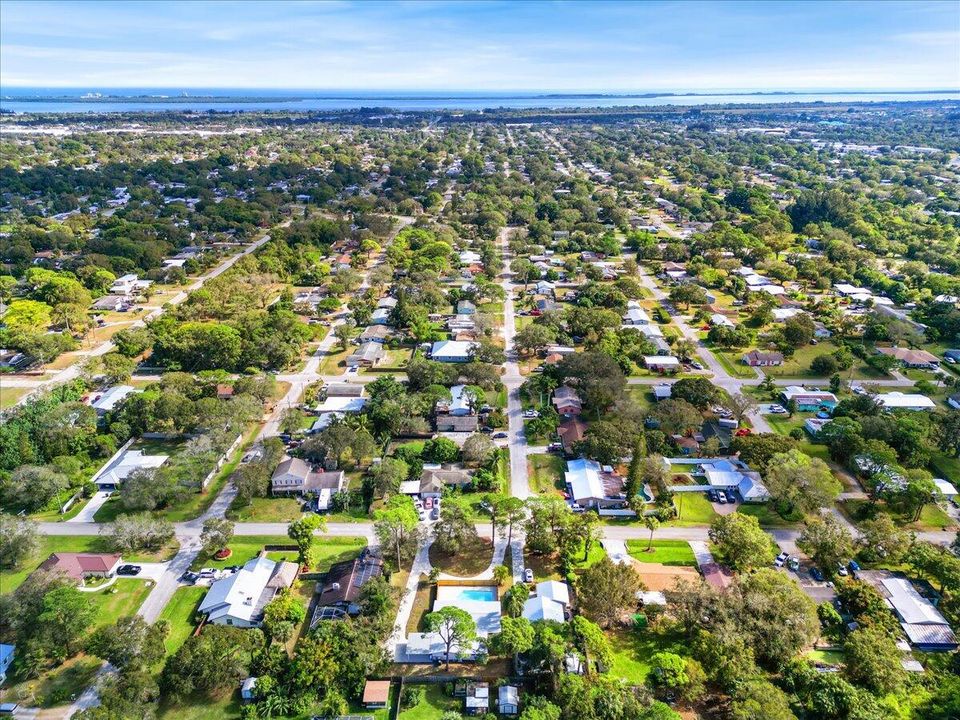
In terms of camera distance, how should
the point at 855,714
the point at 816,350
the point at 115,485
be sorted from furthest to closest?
the point at 816,350
the point at 115,485
the point at 855,714

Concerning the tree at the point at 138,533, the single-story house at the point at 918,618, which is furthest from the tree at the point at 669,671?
the tree at the point at 138,533

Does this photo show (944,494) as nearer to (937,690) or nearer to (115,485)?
(937,690)

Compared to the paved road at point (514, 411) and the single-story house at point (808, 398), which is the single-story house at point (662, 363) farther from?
the paved road at point (514, 411)

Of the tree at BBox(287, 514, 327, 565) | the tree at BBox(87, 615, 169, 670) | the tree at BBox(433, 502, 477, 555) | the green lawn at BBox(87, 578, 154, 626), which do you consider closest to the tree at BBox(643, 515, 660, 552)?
the tree at BBox(433, 502, 477, 555)

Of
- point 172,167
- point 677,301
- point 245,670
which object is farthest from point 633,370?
point 172,167

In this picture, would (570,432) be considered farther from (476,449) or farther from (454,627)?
(454,627)

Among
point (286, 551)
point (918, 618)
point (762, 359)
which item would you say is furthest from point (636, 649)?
point (762, 359)
